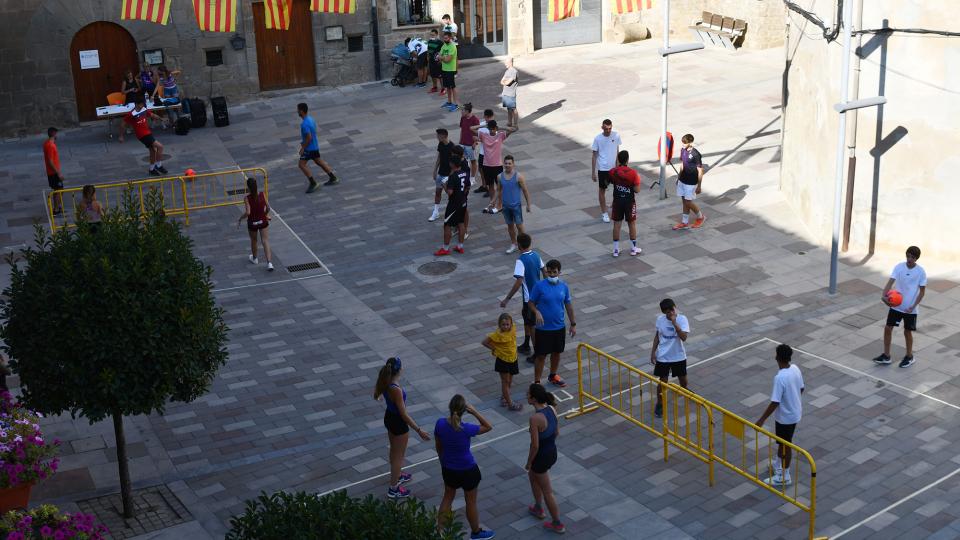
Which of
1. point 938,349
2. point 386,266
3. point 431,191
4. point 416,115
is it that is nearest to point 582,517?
point 938,349

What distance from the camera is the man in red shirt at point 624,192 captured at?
18.8 metres

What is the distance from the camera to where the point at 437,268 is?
19578 mm

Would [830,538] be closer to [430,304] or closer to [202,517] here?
[202,517]

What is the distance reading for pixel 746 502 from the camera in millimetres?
12594

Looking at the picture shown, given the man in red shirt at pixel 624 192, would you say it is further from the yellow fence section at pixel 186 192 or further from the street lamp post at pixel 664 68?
the yellow fence section at pixel 186 192

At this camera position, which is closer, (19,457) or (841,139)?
(19,457)

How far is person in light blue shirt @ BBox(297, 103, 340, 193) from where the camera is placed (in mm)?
23062

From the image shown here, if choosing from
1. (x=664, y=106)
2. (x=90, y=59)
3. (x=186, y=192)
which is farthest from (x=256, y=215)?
(x=90, y=59)

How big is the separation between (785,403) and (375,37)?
20.4 meters

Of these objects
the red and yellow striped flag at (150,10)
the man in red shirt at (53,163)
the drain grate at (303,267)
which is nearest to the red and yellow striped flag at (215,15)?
the red and yellow striped flag at (150,10)

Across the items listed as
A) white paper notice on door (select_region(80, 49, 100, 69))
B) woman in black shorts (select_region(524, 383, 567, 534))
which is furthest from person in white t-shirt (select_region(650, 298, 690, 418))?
white paper notice on door (select_region(80, 49, 100, 69))

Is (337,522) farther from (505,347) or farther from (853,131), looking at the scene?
(853,131)

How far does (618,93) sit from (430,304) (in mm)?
11888

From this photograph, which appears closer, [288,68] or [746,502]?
[746,502]
